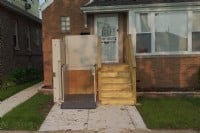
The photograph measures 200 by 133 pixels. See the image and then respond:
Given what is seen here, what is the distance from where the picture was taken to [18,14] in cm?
2388

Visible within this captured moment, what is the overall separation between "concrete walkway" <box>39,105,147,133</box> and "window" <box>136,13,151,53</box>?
4392mm

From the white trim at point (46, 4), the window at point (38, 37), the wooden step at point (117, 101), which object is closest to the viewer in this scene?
the wooden step at point (117, 101)

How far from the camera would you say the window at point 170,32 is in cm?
1612

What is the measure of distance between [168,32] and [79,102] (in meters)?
5.47

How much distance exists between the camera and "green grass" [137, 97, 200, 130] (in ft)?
33.3

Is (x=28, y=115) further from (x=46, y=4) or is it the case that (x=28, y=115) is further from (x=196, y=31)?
(x=196, y=31)

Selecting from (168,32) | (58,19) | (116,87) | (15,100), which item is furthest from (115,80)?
(58,19)

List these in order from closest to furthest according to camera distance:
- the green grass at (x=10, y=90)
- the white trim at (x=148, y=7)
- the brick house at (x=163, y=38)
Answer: the green grass at (x=10, y=90)
the white trim at (x=148, y=7)
the brick house at (x=163, y=38)

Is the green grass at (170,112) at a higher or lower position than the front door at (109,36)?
lower

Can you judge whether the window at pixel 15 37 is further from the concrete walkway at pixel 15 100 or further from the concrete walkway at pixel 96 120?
the concrete walkway at pixel 96 120

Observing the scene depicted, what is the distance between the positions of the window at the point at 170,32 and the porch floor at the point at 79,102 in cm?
404

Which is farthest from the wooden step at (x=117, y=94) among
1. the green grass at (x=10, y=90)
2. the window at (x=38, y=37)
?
the window at (x=38, y=37)

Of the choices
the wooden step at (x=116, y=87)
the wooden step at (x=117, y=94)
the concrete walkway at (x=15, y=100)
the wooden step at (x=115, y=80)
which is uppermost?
the wooden step at (x=115, y=80)

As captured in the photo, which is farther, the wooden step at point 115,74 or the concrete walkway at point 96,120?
the wooden step at point 115,74
